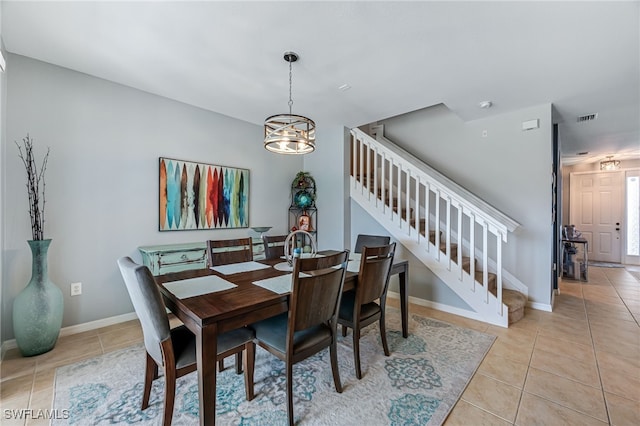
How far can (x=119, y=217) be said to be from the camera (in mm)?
2877

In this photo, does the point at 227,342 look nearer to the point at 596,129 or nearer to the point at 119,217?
the point at 119,217

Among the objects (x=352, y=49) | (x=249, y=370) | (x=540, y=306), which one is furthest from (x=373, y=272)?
(x=540, y=306)

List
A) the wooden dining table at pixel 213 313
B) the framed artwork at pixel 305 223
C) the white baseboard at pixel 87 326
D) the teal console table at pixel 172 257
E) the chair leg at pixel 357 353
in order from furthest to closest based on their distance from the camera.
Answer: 1. the framed artwork at pixel 305 223
2. the teal console table at pixel 172 257
3. the white baseboard at pixel 87 326
4. the chair leg at pixel 357 353
5. the wooden dining table at pixel 213 313

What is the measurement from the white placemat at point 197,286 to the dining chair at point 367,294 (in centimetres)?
88

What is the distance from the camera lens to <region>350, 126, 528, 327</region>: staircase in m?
2.95

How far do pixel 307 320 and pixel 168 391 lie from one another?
78 centimetres

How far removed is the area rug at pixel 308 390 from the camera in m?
1.57

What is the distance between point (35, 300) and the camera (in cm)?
218

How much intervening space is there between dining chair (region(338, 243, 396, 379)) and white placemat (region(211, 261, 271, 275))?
2.57ft

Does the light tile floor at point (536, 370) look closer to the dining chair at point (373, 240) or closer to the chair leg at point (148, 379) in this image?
the chair leg at point (148, 379)

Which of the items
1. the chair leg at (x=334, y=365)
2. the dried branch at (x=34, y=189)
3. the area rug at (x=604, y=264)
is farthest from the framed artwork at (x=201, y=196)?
the area rug at (x=604, y=264)

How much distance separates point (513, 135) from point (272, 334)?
387 cm

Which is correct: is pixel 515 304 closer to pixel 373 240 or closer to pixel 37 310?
pixel 373 240

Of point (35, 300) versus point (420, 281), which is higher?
point (35, 300)
